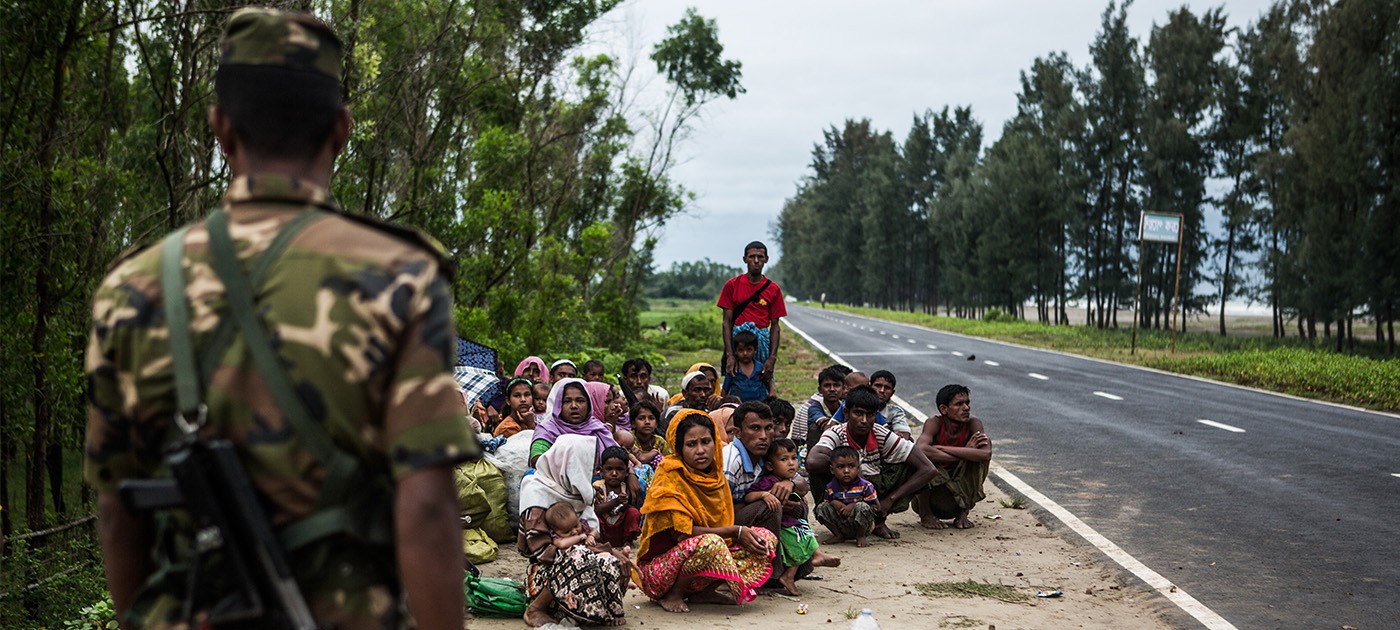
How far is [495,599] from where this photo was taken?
6512mm

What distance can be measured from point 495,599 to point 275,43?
15.8ft

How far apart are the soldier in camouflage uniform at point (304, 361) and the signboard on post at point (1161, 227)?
31931mm

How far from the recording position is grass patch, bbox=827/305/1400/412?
21.0 meters

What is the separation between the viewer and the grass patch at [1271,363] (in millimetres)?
21000

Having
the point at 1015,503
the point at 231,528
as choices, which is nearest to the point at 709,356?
the point at 1015,503

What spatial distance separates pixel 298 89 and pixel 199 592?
89 cm

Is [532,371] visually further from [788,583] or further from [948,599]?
[948,599]

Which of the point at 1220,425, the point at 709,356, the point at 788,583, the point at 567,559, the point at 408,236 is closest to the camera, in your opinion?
the point at 408,236

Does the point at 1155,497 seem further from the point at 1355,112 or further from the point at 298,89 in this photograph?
the point at 1355,112

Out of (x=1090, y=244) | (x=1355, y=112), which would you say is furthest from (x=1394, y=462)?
(x=1090, y=244)

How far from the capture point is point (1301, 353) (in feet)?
92.2

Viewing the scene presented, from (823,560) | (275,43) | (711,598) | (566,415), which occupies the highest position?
(275,43)

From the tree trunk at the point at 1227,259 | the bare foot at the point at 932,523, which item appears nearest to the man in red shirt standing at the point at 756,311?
the bare foot at the point at 932,523

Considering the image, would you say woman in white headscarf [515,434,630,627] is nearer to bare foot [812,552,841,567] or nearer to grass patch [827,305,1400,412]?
bare foot [812,552,841,567]
